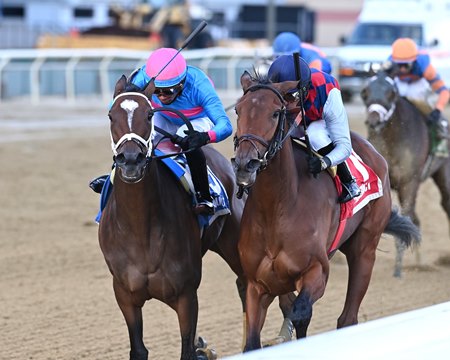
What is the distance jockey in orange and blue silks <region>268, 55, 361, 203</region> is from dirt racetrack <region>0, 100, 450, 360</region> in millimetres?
1347

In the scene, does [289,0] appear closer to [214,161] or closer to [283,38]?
[283,38]

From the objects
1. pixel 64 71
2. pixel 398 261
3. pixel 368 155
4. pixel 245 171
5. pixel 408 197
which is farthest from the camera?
pixel 64 71

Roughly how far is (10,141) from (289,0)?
73.1ft

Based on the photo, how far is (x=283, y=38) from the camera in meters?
8.86

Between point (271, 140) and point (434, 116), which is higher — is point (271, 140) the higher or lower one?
the higher one

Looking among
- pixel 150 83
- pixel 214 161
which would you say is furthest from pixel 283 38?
pixel 150 83

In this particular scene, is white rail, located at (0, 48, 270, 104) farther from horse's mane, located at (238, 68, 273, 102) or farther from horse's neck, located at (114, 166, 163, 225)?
horse's neck, located at (114, 166, 163, 225)

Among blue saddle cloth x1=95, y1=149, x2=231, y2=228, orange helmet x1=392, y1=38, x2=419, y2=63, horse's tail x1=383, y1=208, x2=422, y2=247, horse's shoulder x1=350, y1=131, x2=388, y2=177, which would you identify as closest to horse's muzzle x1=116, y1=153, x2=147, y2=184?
blue saddle cloth x1=95, y1=149, x2=231, y2=228

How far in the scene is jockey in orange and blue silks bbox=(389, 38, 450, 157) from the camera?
9156 mm

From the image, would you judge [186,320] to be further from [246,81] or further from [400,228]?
[400,228]

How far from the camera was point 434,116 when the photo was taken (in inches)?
371

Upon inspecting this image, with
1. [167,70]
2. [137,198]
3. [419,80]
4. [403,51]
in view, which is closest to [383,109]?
[403,51]

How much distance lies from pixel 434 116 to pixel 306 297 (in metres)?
4.74

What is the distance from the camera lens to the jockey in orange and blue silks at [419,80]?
9.16m
